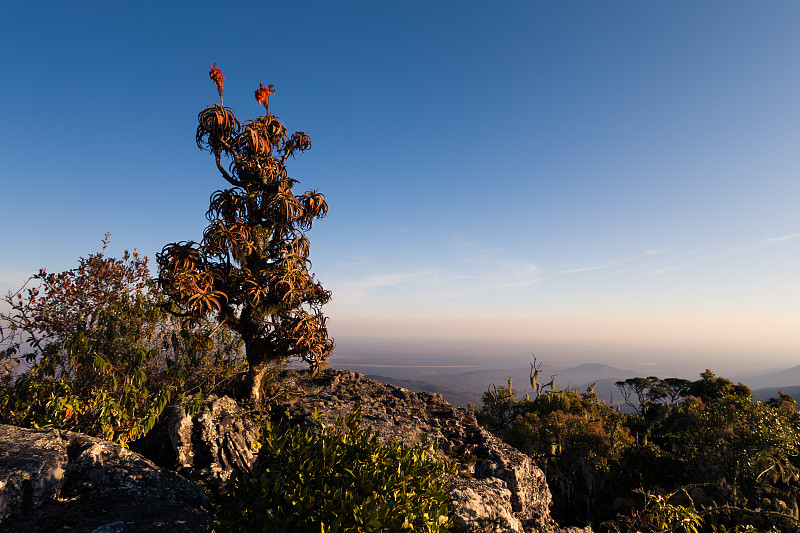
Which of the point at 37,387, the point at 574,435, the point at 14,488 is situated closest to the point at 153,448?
the point at 37,387

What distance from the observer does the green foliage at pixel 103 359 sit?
22.1ft

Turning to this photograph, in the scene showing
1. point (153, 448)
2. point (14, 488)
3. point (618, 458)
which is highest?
point (14, 488)

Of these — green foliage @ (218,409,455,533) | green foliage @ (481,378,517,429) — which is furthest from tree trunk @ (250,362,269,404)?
green foliage @ (481,378,517,429)

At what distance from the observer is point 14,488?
4195mm

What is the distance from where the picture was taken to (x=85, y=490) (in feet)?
15.7

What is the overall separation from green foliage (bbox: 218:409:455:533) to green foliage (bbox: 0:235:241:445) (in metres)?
3.21

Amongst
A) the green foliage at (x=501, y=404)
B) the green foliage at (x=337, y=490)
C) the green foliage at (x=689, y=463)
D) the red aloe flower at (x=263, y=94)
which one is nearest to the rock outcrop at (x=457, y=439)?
the green foliage at (x=337, y=490)

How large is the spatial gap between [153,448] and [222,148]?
7.28m

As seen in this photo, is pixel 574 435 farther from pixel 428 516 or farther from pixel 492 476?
pixel 428 516

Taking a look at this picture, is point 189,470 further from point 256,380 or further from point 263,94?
point 263,94

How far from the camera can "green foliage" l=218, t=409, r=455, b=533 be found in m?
3.28

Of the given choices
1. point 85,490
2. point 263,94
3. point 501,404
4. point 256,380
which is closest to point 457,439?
point 256,380

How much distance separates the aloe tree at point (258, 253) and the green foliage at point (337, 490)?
15.8ft

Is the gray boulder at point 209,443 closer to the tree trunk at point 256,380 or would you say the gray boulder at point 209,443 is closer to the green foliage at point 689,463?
the tree trunk at point 256,380
